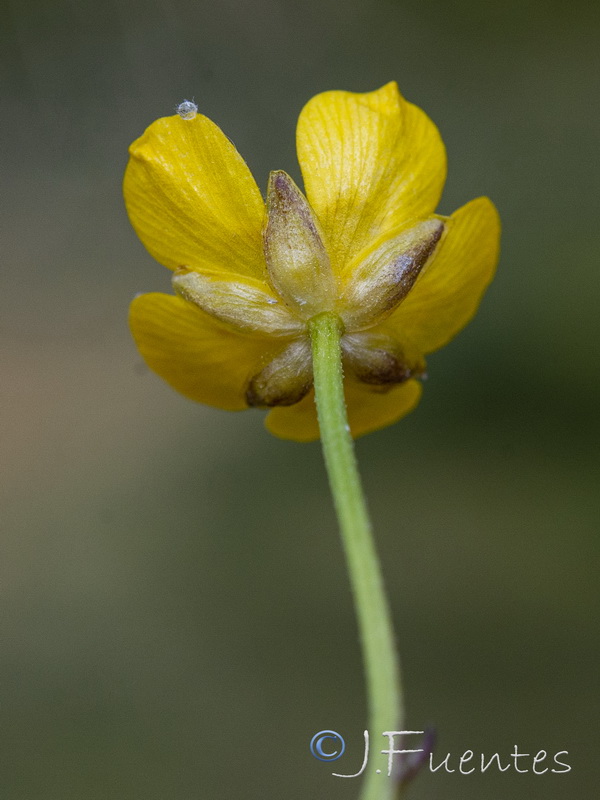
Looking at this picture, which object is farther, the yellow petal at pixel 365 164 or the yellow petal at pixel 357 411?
the yellow petal at pixel 357 411

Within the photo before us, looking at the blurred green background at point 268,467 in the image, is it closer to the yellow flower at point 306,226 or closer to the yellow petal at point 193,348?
the yellow petal at point 193,348

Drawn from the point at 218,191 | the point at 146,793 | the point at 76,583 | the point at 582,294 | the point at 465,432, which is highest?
the point at 582,294

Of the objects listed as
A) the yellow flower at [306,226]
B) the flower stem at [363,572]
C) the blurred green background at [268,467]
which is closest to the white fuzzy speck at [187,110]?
the yellow flower at [306,226]

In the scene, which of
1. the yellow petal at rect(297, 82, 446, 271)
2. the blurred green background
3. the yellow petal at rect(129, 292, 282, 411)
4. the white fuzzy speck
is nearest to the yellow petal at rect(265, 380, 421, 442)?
the yellow petal at rect(129, 292, 282, 411)

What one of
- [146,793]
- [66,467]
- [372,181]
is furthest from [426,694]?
[372,181]

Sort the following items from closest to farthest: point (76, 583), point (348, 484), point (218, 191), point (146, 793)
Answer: point (348, 484)
point (218, 191)
point (146, 793)
point (76, 583)

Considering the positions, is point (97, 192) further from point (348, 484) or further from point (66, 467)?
point (348, 484)

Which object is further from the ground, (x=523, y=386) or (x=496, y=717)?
(x=523, y=386)
